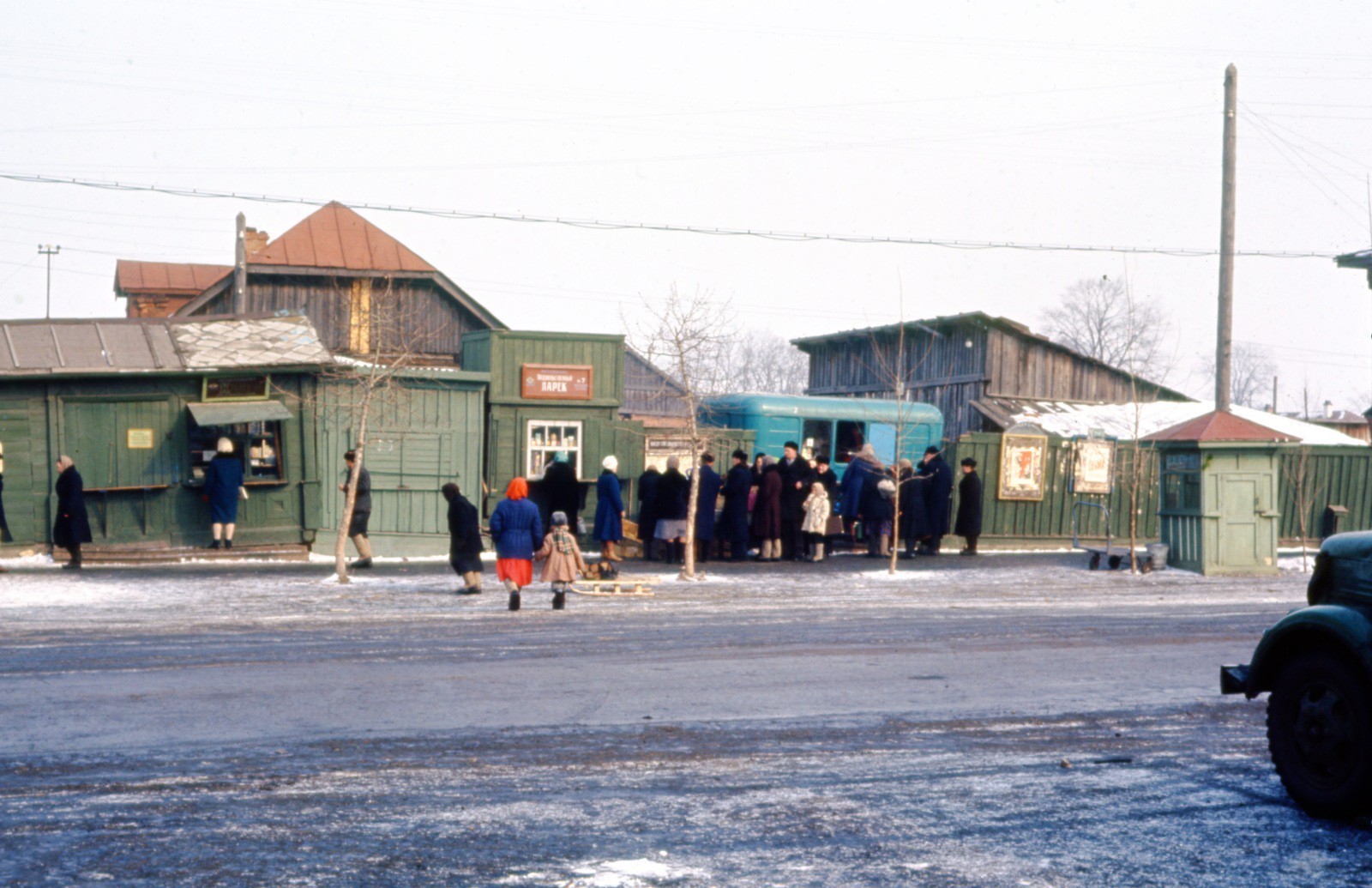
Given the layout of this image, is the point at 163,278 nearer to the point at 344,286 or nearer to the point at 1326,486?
the point at 344,286

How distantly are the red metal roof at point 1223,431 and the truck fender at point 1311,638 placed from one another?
48.9 feet

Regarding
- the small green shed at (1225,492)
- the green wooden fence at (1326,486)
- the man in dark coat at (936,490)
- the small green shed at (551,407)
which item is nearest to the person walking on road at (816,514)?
the man in dark coat at (936,490)

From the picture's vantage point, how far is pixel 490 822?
608 cm

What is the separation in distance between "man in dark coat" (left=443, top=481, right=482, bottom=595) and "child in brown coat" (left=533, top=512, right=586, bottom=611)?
1.49 metres

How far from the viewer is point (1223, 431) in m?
20.8

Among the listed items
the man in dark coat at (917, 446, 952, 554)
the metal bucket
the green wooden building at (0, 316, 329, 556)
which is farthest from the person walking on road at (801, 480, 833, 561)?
Answer: the green wooden building at (0, 316, 329, 556)

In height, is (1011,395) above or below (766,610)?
above

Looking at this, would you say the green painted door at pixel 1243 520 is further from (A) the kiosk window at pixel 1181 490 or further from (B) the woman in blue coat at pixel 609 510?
(B) the woman in blue coat at pixel 609 510

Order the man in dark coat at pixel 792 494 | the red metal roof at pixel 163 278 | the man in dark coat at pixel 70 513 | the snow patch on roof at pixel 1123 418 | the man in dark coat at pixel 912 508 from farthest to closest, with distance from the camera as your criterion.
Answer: the red metal roof at pixel 163 278, the snow patch on roof at pixel 1123 418, the man in dark coat at pixel 912 508, the man in dark coat at pixel 792 494, the man in dark coat at pixel 70 513

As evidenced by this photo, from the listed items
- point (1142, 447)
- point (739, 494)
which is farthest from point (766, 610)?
point (1142, 447)

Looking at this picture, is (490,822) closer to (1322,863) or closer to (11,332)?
(1322,863)

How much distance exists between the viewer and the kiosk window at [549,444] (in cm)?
2333

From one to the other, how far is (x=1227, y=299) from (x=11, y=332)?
65.2 feet

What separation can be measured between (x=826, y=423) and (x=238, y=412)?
452 inches
